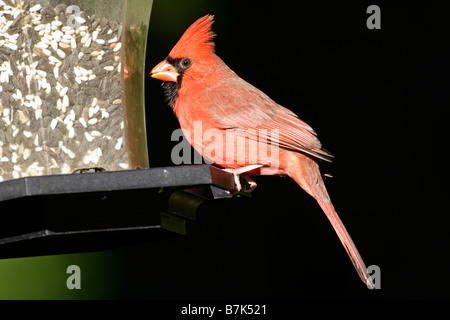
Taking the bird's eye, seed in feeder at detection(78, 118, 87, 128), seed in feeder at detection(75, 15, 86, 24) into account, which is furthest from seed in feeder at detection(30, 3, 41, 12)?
the bird's eye

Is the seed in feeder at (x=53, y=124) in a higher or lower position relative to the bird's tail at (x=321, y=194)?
higher

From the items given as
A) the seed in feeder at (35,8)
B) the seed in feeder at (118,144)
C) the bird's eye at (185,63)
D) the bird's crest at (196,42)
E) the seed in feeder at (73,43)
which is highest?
the bird's crest at (196,42)

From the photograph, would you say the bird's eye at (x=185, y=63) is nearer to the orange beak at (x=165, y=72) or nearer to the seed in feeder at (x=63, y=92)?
the orange beak at (x=165, y=72)

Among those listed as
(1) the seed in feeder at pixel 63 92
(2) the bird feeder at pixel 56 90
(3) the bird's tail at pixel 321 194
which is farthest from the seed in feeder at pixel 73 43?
(3) the bird's tail at pixel 321 194

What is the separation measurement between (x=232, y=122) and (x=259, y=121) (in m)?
0.13

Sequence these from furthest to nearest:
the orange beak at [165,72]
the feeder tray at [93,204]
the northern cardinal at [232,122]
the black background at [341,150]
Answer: the black background at [341,150] < the orange beak at [165,72] < the northern cardinal at [232,122] < the feeder tray at [93,204]

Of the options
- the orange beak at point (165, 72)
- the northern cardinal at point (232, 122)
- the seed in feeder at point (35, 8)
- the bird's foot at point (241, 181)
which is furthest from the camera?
the orange beak at point (165, 72)

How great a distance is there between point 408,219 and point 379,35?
1.20 m

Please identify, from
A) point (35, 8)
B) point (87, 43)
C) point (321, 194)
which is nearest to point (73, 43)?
point (87, 43)

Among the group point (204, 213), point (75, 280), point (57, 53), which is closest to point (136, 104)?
point (57, 53)

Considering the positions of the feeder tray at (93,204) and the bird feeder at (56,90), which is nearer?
the feeder tray at (93,204)

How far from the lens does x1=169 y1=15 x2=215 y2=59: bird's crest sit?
3.27m

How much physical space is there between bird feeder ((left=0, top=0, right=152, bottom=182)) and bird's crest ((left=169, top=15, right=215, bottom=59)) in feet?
1.40

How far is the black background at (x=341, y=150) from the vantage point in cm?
507
